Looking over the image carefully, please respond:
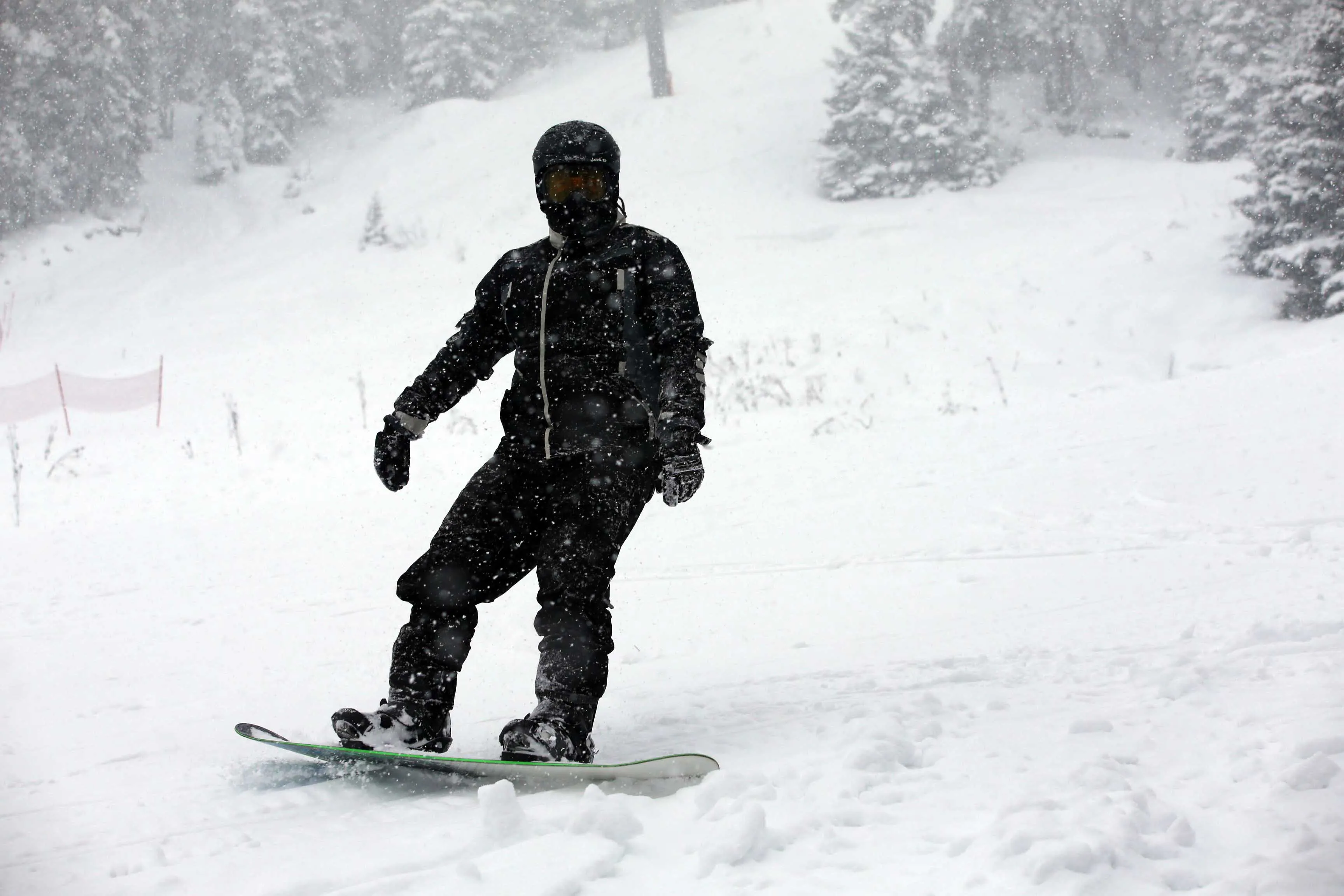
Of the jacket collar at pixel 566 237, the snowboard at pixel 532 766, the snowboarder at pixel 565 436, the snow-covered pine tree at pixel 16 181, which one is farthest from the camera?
the snow-covered pine tree at pixel 16 181

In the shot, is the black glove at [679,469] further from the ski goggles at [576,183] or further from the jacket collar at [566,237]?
the ski goggles at [576,183]

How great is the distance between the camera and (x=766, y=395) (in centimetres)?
1099

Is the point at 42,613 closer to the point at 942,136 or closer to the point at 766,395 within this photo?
the point at 766,395

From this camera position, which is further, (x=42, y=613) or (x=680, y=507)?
(x=680, y=507)

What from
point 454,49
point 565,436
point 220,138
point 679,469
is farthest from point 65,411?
point 454,49

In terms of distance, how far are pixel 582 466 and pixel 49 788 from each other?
1.74 metres

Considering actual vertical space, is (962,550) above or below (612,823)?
below

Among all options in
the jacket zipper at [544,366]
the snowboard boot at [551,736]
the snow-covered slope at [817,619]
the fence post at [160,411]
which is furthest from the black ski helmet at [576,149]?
the fence post at [160,411]

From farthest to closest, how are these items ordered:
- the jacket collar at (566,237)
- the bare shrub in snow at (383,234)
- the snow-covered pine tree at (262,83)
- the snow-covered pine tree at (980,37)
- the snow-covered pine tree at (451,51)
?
the snow-covered pine tree at (451,51), the snow-covered pine tree at (262,83), the snow-covered pine tree at (980,37), the bare shrub in snow at (383,234), the jacket collar at (566,237)

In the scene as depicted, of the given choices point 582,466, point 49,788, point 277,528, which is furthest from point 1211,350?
point 49,788

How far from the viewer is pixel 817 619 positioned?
16.0 ft

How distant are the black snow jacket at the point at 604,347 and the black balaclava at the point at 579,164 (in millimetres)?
42

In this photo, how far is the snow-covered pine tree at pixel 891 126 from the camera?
2366 cm

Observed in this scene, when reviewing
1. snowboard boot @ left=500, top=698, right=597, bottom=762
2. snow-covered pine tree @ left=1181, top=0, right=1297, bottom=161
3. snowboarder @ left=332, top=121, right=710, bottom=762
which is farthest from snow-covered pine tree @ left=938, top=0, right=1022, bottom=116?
snowboard boot @ left=500, top=698, right=597, bottom=762
